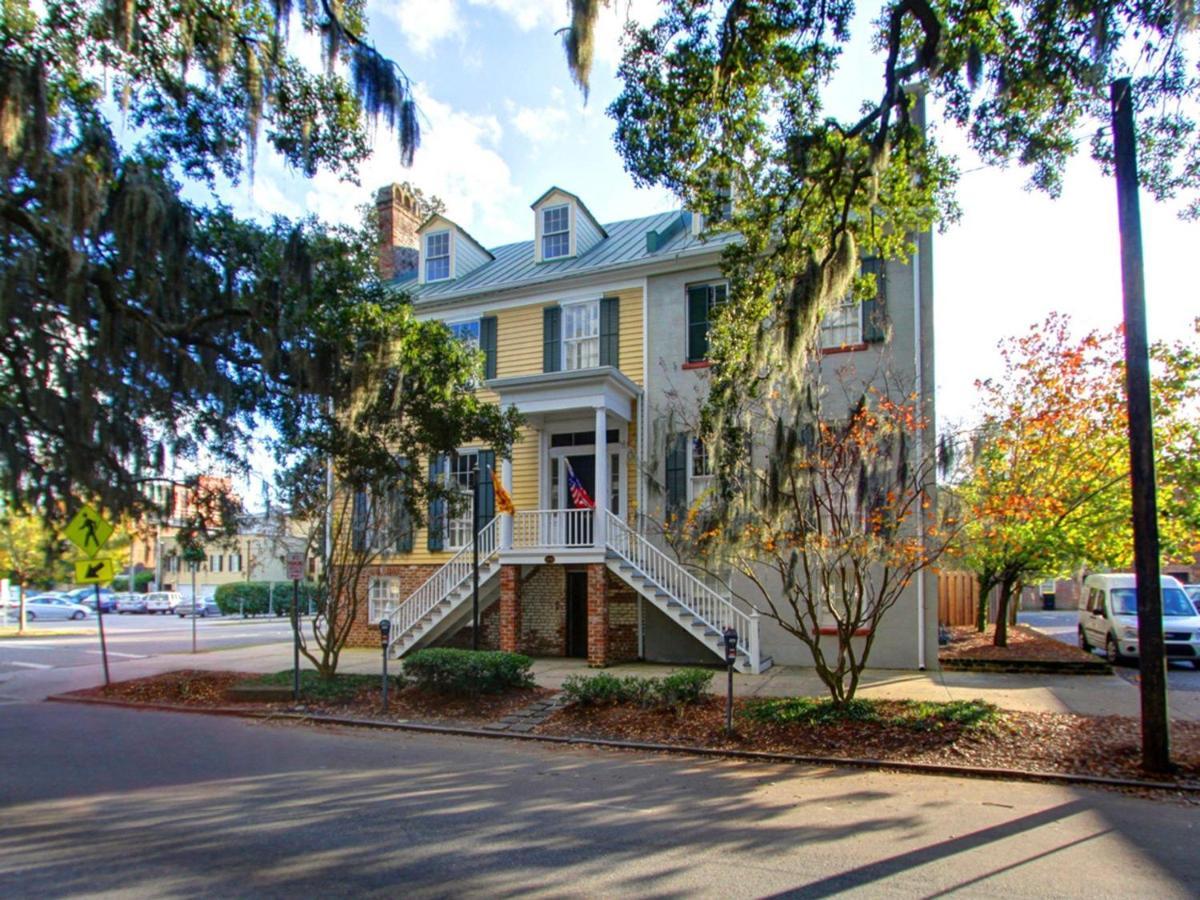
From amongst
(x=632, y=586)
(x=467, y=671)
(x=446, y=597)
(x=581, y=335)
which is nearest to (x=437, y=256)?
(x=581, y=335)

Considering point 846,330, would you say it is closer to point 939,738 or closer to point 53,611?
point 939,738

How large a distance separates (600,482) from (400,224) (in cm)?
1190

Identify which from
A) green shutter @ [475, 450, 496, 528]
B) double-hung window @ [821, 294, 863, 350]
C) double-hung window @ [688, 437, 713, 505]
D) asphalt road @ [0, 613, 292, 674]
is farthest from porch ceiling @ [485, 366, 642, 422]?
asphalt road @ [0, 613, 292, 674]

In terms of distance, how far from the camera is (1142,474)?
7715mm

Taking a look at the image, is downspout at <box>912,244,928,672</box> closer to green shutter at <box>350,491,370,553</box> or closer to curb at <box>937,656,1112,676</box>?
curb at <box>937,656,1112,676</box>


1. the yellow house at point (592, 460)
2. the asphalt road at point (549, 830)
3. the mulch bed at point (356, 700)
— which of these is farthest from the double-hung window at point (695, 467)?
the asphalt road at point (549, 830)

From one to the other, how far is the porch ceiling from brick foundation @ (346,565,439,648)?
4.84 m

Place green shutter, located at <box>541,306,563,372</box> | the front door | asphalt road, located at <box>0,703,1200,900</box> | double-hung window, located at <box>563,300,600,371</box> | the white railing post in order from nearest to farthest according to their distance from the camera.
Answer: asphalt road, located at <box>0,703,1200,900</box> → the white railing post → the front door → double-hung window, located at <box>563,300,600,371</box> → green shutter, located at <box>541,306,563,372</box>

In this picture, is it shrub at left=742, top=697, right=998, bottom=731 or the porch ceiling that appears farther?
the porch ceiling

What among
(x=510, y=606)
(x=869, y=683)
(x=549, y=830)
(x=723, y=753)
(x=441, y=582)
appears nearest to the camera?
(x=549, y=830)

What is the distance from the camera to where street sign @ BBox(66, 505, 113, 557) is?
13523mm

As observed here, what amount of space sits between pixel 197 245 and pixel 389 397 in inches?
124

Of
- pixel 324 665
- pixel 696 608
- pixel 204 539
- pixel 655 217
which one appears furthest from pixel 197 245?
pixel 655 217

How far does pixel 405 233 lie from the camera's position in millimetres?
23891
